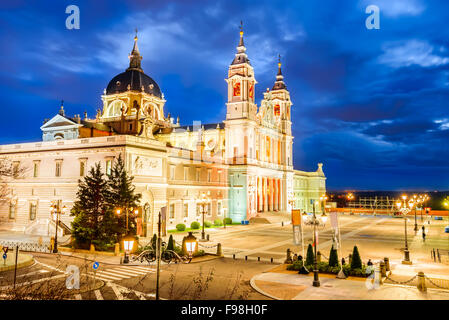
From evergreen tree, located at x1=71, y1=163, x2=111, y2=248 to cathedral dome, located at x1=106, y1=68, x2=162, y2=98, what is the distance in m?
42.6

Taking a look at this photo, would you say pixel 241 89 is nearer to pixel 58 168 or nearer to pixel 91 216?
pixel 58 168

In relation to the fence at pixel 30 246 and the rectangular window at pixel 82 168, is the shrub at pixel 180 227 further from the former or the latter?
the fence at pixel 30 246

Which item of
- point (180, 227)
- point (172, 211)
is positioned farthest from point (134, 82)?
point (180, 227)

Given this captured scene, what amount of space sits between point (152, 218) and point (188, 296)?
27091mm

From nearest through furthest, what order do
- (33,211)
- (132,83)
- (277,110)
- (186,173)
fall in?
(33,211)
(186,173)
(132,83)
(277,110)

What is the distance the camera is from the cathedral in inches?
1672

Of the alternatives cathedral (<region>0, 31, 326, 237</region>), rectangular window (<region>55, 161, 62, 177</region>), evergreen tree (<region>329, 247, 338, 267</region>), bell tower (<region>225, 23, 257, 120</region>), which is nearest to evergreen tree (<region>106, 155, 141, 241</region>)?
cathedral (<region>0, 31, 326, 237</region>)

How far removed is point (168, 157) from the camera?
162 ft

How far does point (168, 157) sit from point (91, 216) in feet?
60.4

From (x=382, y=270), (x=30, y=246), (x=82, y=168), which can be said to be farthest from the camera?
(x=82, y=168)

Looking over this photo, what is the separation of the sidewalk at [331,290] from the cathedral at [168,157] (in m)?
23.6

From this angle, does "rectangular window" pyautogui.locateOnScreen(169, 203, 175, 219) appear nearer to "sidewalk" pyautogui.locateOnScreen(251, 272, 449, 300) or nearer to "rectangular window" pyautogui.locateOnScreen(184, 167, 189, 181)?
"rectangular window" pyautogui.locateOnScreen(184, 167, 189, 181)

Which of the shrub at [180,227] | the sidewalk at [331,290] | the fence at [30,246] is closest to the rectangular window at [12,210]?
the fence at [30,246]
